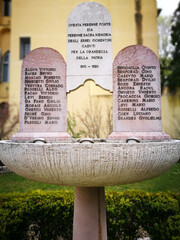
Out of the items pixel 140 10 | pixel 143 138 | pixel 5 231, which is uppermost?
pixel 140 10

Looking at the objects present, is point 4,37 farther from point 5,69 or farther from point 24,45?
point 24,45

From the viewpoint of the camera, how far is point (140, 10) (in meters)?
9.36

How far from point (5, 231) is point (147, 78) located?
2473 mm

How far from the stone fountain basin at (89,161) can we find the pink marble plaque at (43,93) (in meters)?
1.29

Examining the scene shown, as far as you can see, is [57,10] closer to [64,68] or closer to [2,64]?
[2,64]

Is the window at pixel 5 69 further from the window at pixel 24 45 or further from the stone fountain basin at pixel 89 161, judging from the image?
the stone fountain basin at pixel 89 161

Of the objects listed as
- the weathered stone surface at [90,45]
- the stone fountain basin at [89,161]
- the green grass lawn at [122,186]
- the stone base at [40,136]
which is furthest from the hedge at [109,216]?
the green grass lawn at [122,186]

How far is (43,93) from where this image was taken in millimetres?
2705

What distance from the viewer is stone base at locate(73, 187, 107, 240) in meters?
1.76

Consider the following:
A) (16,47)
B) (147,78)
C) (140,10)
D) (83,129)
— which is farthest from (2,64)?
(147,78)

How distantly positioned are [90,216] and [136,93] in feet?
5.25

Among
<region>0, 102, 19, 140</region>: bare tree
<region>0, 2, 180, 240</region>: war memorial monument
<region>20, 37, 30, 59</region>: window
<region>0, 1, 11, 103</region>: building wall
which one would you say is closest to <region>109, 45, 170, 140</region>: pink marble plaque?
<region>0, 2, 180, 240</region>: war memorial monument

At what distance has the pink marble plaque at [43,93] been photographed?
2.68 m

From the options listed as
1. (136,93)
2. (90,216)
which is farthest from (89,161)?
(136,93)
